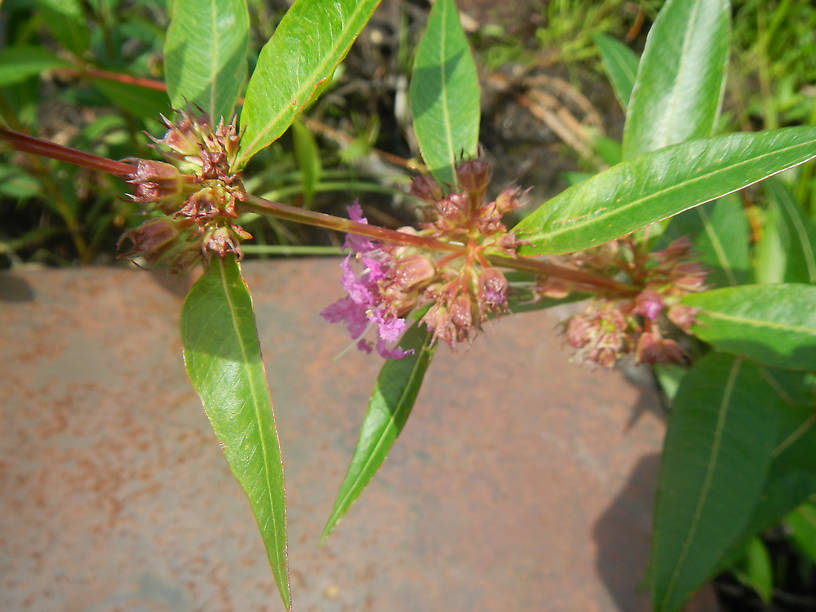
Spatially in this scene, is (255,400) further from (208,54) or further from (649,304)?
(649,304)

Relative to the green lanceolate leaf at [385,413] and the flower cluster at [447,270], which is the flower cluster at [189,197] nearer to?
the flower cluster at [447,270]

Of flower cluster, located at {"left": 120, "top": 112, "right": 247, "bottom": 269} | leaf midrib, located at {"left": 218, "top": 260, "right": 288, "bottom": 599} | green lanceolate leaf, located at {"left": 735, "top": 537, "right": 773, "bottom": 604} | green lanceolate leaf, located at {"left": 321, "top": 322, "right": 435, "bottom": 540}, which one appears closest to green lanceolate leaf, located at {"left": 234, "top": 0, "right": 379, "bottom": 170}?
flower cluster, located at {"left": 120, "top": 112, "right": 247, "bottom": 269}

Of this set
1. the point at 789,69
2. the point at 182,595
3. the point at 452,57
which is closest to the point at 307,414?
the point at 182,595

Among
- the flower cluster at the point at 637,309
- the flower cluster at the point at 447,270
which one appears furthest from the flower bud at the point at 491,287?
the flower cluster at the point at 637,309

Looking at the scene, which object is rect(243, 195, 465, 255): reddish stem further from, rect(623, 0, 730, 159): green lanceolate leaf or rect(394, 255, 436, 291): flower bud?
rect(623, 0, 730, 159): green lanceolate leaf

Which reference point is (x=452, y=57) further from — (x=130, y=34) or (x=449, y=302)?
(x=130, y=34)

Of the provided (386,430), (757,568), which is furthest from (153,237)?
(757,568)
